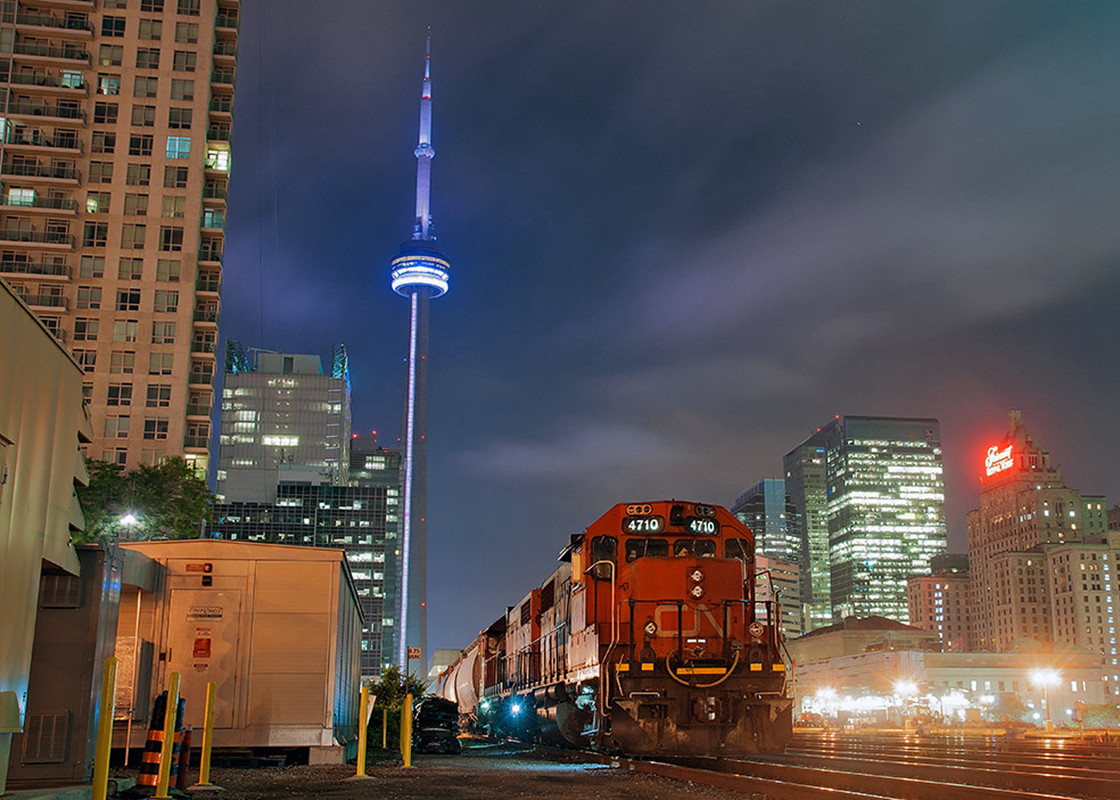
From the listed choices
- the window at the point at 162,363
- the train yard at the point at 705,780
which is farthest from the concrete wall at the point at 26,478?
the window at the point at 162,363

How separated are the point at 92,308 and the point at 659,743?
2954 inches

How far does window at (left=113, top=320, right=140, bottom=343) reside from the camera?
81812 mm

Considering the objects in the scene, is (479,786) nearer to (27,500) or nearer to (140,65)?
(27,500)

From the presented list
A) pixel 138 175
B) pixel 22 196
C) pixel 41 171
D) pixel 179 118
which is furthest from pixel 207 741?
pixel 179 118

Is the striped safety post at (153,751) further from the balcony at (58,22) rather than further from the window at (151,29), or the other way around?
the window at (151,29)

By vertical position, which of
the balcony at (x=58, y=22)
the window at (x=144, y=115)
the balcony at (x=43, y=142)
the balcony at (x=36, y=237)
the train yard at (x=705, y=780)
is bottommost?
the train yard at (x=705, y=780)

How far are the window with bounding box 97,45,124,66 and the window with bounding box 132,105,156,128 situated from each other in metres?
3.90

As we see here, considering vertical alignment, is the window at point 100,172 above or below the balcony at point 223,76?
below

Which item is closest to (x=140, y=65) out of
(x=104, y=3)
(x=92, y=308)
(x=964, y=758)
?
(x=104, y=3)

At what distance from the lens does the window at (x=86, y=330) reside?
268 ft

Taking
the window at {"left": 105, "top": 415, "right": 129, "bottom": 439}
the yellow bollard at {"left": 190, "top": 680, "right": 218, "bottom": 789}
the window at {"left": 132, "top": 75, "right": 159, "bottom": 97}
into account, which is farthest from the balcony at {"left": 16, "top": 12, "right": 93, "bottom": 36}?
the yellow bollard at {"left": 190, "top": 680, "right": 218, "bottom": 789}

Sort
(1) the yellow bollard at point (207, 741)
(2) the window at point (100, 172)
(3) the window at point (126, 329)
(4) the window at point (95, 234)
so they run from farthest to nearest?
(2) the window at point (100, 172), (4) the window at point (95, 234), (3) the window at point (126, 329), (1) the yellow bollard at point (207, 741)

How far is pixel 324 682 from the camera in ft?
68.5

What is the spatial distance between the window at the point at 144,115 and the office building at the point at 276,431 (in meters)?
100
